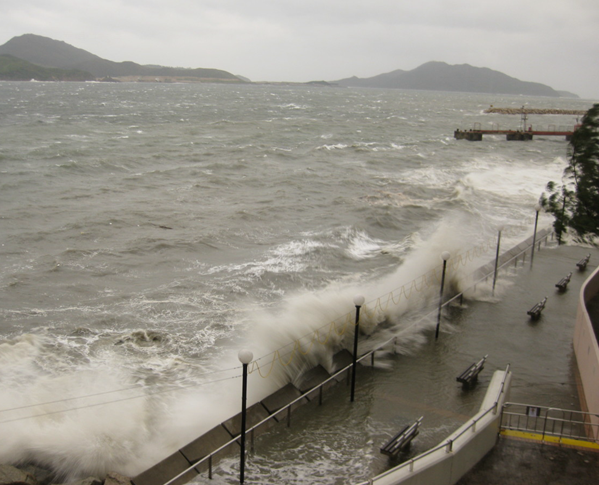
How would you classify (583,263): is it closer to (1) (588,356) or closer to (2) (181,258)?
(1) (588,356)

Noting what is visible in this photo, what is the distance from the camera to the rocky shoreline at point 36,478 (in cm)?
1012

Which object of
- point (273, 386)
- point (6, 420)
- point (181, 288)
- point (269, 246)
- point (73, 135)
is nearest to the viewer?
point (6, 420)

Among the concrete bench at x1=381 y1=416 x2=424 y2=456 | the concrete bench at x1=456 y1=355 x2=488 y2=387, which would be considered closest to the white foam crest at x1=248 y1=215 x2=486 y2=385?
the concrete bench at x1=456 y1=355 x2=488 y2=387

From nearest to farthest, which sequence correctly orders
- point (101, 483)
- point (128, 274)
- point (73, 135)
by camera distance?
1. point (101, 483)
2. point (128, 274)
3. point (73, 135)

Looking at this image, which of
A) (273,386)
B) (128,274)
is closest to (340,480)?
(273,386)

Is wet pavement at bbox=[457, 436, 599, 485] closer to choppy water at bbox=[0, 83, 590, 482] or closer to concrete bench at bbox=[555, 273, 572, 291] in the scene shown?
choppy water at bbox=[0, 83, 590, 482]

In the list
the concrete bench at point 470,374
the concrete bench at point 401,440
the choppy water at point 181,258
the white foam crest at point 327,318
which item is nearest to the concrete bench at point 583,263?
the white foam crest at point 327,318

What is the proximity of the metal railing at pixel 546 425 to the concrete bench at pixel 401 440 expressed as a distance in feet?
6.15

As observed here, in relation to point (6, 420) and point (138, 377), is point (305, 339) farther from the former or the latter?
point (6, 420)

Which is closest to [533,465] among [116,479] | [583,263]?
[116,479]

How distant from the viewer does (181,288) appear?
21.8m

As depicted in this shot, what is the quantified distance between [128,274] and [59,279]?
2647 millimetres

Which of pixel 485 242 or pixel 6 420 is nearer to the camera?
pixel 6 420

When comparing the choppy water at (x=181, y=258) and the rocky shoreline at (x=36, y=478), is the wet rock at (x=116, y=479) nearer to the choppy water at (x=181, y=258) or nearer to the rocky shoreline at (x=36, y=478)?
the rocky shoreline at (x=36, y=478)
